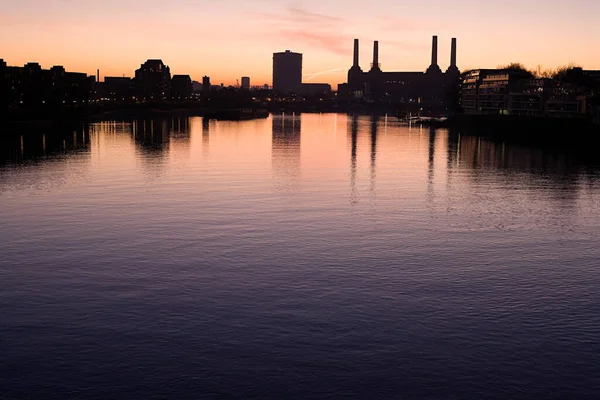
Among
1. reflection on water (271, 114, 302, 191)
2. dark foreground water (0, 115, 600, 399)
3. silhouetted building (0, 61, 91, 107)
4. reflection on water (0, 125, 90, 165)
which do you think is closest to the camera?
dark foreground water (0, 115, 600, 399)

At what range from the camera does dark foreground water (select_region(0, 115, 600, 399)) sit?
596 inches

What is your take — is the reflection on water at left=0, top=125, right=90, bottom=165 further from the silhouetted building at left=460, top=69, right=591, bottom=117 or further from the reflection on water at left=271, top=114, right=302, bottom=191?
the silhouetted building at left=460, top=69, right=591, bottom=117

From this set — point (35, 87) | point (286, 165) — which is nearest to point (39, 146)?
point (286, 165)

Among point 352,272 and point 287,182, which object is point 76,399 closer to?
point 352,272

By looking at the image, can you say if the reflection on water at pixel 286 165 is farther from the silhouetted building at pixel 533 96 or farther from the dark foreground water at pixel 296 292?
the silhouetted building at pixel 533 96

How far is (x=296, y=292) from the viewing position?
833 inches

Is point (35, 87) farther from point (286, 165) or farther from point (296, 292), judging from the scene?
point (296, 292)

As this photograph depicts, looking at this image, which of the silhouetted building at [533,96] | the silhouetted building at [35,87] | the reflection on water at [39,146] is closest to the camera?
the reflection on water at [39,146]

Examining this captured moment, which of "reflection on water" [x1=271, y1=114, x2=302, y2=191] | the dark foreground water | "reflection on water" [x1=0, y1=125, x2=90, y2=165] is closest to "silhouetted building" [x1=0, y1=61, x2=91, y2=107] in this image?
"reflection on water" [x1=0, y1=125, x2=90, y2=165]

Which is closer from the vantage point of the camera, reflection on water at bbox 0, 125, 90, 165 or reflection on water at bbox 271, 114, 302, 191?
reflection on water at bbox 271, 114, 302, 191

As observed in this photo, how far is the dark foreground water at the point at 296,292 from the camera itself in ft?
49.7

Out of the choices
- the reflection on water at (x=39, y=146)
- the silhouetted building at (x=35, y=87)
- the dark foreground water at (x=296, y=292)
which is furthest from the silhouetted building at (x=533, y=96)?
the silhouetted building at (x=35, y=87)

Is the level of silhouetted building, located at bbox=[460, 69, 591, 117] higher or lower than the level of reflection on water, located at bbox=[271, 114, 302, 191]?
higher

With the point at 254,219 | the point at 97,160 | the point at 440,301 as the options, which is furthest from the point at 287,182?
the point at 440,301
